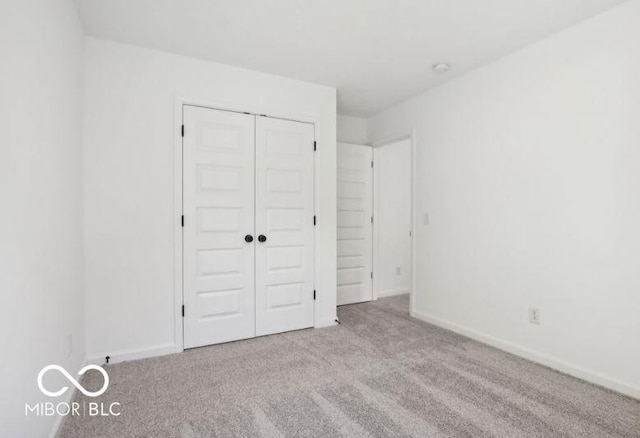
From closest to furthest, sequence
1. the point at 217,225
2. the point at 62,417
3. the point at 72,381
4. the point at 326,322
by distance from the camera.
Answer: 1. the point at 62,417
2. the point at 72,381
3. the point at 217,225
4. the point at 326,322

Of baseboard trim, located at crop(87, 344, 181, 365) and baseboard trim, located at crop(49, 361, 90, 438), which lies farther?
baseboard trim, located at crop(87, 344, 181, 365)

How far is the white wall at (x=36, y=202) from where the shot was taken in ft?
3.97

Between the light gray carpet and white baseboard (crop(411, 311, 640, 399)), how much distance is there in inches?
2.7

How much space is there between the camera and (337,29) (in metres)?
2.47

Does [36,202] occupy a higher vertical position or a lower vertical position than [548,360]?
higher

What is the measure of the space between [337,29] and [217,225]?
75.4 inches

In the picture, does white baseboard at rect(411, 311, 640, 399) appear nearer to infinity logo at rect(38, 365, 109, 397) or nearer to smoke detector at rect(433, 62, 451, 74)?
smoke detector at rect(433, 62, 451, 74)

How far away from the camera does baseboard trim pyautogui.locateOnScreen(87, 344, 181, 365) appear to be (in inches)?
101

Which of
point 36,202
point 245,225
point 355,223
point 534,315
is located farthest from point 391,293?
point 36,202

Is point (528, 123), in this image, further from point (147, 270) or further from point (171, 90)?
point (147, 270)

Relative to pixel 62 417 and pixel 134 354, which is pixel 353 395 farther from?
pixel 134 354

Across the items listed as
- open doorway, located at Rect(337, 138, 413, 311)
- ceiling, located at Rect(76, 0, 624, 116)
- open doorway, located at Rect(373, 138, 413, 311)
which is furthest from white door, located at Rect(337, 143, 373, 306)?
ceiling, located at Rect(76, 0, 624, 116)

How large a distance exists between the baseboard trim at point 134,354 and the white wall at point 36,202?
0.35m

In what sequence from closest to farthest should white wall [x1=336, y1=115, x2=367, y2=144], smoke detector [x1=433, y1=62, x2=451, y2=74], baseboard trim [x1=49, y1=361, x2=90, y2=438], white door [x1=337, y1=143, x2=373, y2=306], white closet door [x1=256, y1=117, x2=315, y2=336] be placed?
baseboard trim [x1=49, y1=361, x2=90, y2=438] → smoke detector [x1=433, y1=62, x2=451, y2=74] → white closet door [x1=256, y1=117, x2=315, y2=336] → white door [x1=337, y1=143, x2=373, y2=306] → white wall [x1=336, y1=115, x2=367, y2=144]
